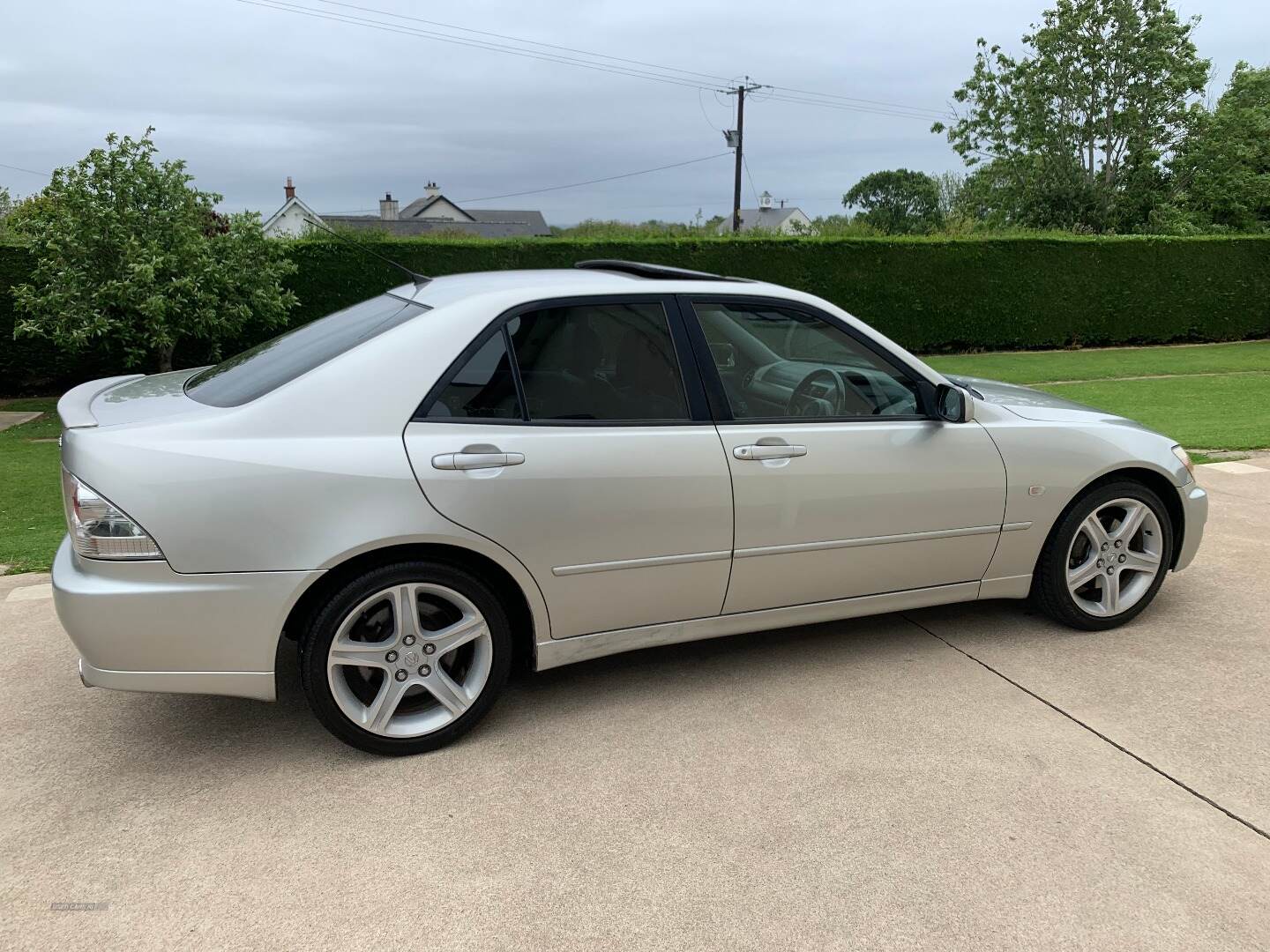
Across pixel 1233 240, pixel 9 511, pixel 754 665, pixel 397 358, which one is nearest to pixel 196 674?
pixel 397 358

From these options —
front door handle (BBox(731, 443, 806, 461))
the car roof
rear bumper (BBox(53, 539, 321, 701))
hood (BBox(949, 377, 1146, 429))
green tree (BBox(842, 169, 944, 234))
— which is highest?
green tree (BBox(842, 169, 944, 234))

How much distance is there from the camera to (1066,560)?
4.05 m

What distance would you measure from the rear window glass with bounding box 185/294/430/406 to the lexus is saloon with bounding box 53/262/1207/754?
0.8 inches

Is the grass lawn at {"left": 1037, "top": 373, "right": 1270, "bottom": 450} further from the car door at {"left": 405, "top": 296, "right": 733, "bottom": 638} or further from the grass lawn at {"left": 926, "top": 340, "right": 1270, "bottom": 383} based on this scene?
the car door at {"left": 405, "top": 296, "right": 733, "bottom": 638}

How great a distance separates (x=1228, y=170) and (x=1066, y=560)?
30.0 m

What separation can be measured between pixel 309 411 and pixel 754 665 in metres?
2.01

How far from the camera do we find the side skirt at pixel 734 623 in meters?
3.35

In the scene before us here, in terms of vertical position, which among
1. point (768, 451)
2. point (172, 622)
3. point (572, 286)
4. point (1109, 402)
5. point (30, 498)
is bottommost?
point (30, 498)

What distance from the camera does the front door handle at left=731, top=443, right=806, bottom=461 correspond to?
3.39m

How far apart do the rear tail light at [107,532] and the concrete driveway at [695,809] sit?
30.7 inches

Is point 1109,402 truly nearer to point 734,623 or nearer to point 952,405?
point 952,405

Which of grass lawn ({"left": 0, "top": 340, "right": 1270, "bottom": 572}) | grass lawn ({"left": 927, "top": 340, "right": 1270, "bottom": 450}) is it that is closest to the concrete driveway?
grass lawn ({"left": 0, "top": 340, "right": 1270, "bottom": 572})

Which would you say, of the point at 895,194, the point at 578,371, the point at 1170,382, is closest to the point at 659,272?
the point at 578,371

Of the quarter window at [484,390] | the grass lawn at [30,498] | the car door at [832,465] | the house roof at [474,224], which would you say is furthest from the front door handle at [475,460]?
the house roof at [474,224]
